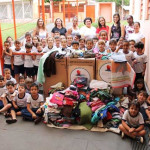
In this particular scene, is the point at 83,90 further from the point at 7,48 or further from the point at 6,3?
the point at 6,3

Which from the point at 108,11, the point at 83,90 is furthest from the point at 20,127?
the point at 108,11

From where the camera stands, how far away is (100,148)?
11.8ft

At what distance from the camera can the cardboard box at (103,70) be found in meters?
5.19

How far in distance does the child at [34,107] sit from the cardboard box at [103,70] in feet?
5.04

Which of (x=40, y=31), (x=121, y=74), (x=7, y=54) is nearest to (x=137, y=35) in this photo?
(x=121, y=74)

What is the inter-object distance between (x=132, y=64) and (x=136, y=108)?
1.80m

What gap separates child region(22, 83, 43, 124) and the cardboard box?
154 cm

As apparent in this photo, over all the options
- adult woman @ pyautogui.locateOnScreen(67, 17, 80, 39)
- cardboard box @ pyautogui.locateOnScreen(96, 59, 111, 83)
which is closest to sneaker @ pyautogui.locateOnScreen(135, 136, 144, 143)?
cardboard box @ pyautogui.locateOnScreen(96, 59, 111, 83)

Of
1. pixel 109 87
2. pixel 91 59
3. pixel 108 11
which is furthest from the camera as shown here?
pixel 108 11

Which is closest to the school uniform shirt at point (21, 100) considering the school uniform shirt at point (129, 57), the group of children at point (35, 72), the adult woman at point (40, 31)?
the group of children at point (35, 72)

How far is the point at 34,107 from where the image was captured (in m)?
4.67

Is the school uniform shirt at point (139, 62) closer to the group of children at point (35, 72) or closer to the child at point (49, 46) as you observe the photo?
the group of children at point (35, 72)

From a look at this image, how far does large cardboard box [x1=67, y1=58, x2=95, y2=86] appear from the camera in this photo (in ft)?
17.3

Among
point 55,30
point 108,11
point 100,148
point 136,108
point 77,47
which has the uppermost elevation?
point 108,11
